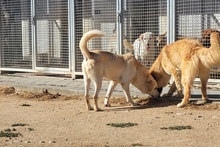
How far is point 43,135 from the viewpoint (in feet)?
24.4

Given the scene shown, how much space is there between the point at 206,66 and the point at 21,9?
278 inches

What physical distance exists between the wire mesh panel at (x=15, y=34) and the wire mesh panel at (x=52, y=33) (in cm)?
44

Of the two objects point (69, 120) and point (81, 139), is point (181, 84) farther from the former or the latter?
point (81, 139)

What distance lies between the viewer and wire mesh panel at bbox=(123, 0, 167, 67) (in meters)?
11.8

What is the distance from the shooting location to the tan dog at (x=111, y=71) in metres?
9.32

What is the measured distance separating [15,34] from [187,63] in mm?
6928

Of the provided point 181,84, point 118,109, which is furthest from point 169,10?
point 118,109

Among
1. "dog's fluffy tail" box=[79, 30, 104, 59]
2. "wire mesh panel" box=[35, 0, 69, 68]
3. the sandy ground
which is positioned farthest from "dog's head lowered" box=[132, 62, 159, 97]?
"wire mesh panel" box=[35, 0, 69, 68]

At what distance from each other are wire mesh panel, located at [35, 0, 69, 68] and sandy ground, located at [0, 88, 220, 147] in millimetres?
2876

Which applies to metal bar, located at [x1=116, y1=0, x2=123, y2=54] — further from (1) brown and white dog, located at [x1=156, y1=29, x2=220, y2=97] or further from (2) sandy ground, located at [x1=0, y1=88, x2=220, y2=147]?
(2) sandy ground, located at [x1=0, y1=88, x2=220, y2=147]

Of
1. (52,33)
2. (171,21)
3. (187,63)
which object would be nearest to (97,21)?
(52,33)

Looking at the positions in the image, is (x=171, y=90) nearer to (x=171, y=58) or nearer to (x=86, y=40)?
(x=171, y=58)

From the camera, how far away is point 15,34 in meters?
14.7

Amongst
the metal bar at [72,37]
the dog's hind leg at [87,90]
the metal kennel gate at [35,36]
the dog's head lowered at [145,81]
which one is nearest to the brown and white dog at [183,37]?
the dog's head lowered at [145,81]
